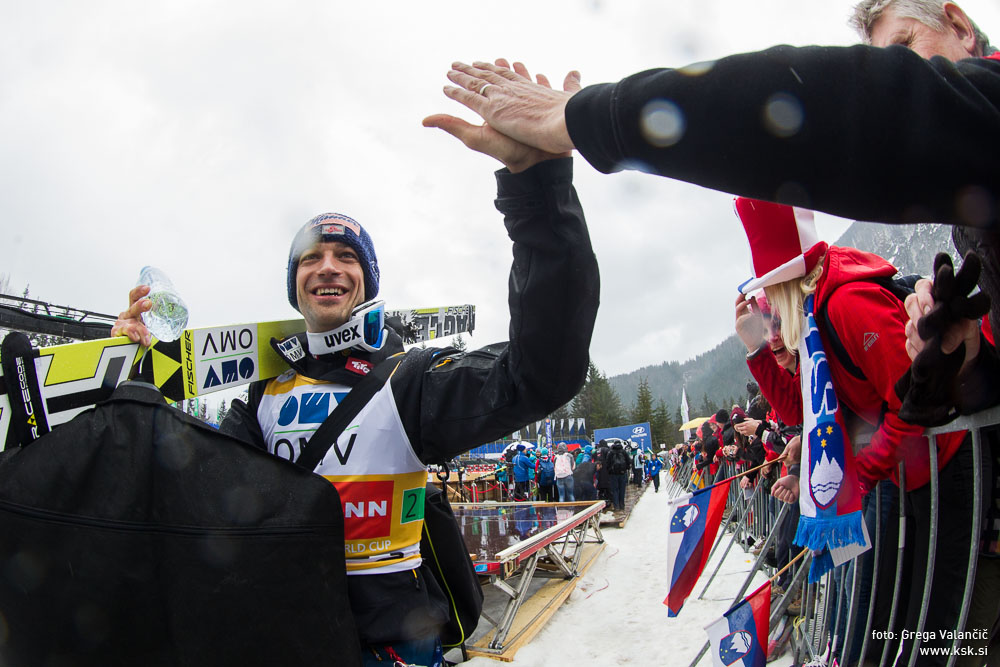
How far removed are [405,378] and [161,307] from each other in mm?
886

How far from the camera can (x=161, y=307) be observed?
1882 mm

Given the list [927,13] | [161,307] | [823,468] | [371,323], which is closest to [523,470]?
[823,468]

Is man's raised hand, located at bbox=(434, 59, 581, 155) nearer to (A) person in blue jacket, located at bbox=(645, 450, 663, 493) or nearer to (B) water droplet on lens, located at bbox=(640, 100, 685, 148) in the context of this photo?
(B) water droplet on lens, located at bbox=(640, 100, 685, 148)

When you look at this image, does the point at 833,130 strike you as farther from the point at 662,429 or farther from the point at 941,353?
the point at 662,429

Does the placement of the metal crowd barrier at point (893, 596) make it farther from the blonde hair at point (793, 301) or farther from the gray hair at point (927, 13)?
the gray hair at point (927, 13)

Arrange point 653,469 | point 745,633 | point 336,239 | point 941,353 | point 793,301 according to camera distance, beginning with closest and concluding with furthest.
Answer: point 941,353
point 336,239
point 793,301
point 745,633
point 653,469

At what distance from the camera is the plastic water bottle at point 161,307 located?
1.88 meters

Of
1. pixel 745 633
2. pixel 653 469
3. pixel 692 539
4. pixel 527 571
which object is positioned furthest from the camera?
pixel 653 469

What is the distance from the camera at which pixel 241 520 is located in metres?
1.28

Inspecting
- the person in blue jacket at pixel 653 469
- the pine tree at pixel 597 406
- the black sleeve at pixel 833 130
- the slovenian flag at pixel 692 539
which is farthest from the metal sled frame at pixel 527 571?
the pine tree at pixel 597 406

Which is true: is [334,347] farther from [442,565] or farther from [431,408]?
[442,565]

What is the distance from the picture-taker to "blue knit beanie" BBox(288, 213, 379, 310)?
209 centimetres

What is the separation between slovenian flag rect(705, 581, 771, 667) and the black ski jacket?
58.1 inches

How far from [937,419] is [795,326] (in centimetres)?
86
